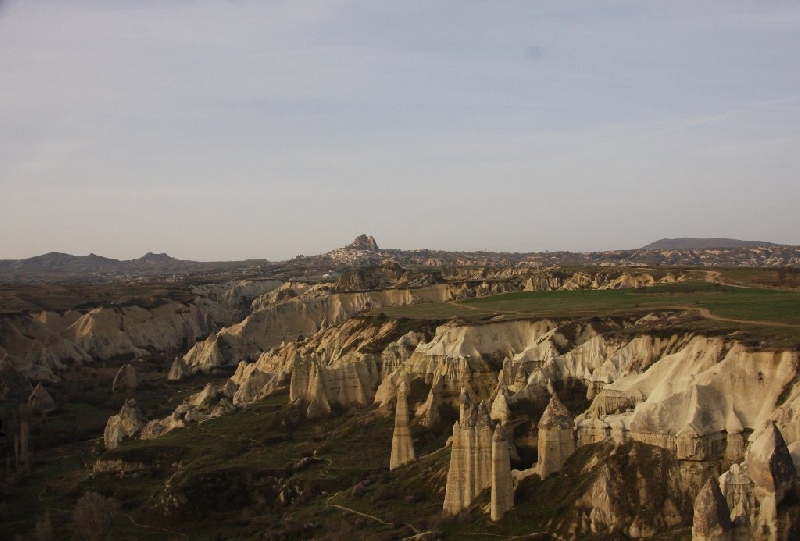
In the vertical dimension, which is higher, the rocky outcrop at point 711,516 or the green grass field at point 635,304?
the green grass field at point 635,304

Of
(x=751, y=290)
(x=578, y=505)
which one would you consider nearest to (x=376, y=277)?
(x=751, y=290)

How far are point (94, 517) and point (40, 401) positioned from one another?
43.6m

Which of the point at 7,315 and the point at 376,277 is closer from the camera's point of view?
the point at 7,315

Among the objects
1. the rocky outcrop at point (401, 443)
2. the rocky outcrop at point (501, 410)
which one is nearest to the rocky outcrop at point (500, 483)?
the rocky outcrop at point (501, 410)

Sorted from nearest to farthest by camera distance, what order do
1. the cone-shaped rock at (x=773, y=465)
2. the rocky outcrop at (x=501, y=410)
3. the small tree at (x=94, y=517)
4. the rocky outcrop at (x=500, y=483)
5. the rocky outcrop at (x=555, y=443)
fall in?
the cone-shaped rock at (x=773, y=465), the rocky outcrop at (x=500, y=483), the rocky outcrop at (x=555, y=443), the rocky outcrop at (x=501, y=410), the small tree at (x=94, y=517)

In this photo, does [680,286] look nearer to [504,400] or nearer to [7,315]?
[504,400]

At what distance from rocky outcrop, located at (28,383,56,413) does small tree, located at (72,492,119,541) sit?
126ft

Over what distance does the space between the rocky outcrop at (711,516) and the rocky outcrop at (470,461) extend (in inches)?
481

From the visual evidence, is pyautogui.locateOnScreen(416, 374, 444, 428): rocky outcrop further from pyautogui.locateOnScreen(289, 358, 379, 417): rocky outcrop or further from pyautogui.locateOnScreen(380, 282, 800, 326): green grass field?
pyautogui.locateOnScreen(380, 282, 800, 326): green grass field

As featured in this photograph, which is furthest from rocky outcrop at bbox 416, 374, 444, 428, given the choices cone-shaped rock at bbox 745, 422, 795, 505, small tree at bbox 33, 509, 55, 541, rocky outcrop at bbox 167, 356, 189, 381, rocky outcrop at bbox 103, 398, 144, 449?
rocky outcrop at bbox 167, 356, 189, 381

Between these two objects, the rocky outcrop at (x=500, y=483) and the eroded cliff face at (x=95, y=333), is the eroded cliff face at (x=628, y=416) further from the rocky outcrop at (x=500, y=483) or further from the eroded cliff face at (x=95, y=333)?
the eroded cliff face at (x=95, y=333)

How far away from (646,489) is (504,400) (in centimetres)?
1208

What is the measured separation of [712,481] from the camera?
27.6m

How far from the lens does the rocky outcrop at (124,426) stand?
2764 inches
